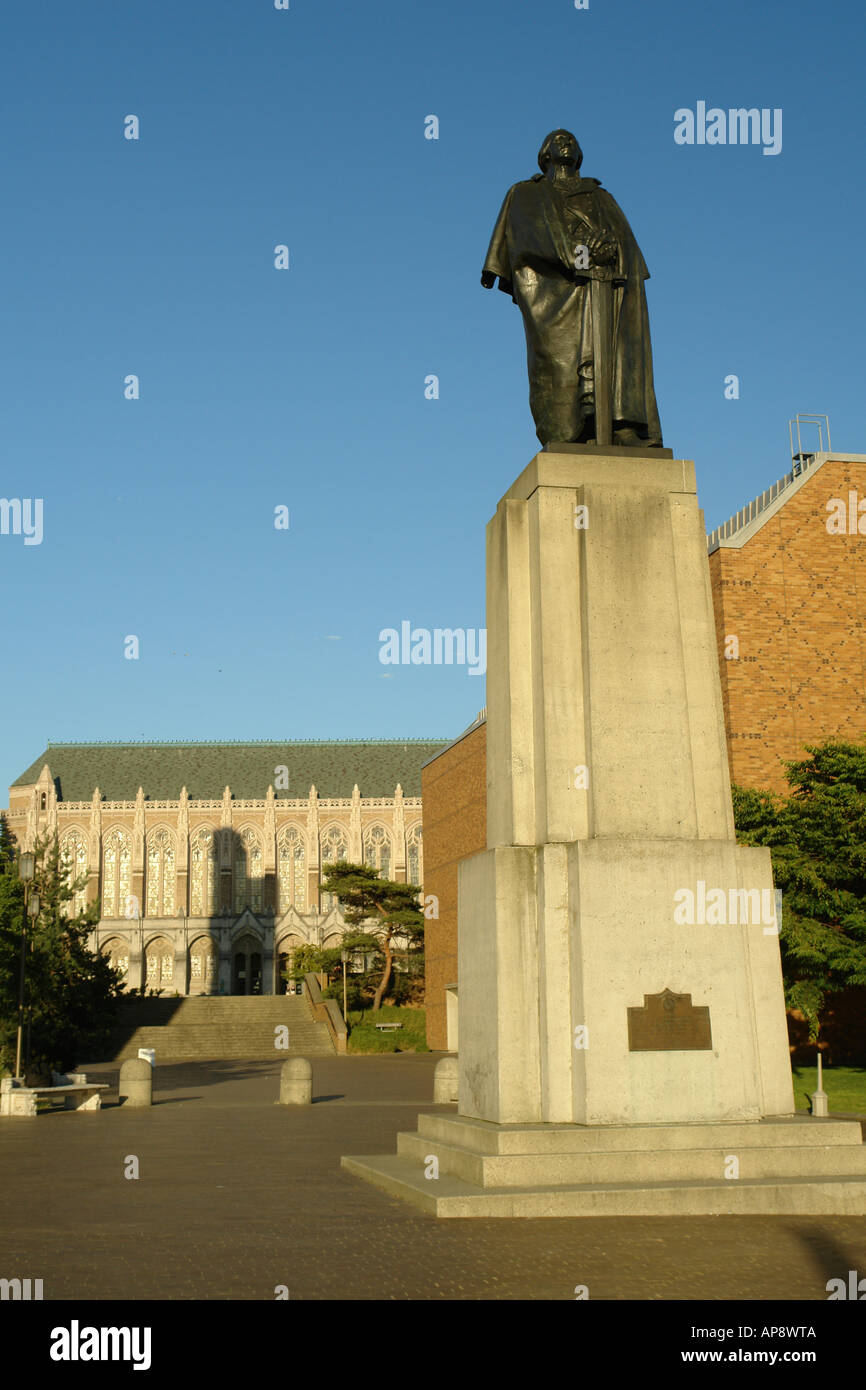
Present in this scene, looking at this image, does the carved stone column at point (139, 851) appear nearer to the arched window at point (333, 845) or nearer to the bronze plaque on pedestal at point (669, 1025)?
the arched window at point (333, 845)

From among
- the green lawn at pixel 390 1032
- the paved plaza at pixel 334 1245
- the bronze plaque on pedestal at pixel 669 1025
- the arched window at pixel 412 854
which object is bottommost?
the green lawn at pixel 390 1032

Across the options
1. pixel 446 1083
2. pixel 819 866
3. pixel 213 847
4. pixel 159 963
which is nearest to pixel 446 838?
pixel 819 866

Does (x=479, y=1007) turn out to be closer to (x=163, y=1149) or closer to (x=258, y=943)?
(x=163, y=1149)

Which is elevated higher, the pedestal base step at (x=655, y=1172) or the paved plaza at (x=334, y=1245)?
the pedestal base step at (x=655, y=1172)

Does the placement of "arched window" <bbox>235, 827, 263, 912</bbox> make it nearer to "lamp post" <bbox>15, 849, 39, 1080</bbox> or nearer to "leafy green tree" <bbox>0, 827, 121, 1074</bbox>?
"leafy green tree" <bbox>0, 827, 121, 1074</bbox>

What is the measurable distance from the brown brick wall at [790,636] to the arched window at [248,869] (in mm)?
81988

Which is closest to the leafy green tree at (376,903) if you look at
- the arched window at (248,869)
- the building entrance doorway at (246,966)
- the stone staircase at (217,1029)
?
the stone staircase at (217,1029)

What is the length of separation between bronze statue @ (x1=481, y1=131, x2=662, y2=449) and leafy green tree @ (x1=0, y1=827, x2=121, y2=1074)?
20.7 m

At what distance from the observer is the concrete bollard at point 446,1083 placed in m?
22.6

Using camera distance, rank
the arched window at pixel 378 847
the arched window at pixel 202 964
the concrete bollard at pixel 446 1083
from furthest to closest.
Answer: the arched window at pixel 378 847 → the arched window at pixel 202 964 → the concrete bollard at pixel 446 1083

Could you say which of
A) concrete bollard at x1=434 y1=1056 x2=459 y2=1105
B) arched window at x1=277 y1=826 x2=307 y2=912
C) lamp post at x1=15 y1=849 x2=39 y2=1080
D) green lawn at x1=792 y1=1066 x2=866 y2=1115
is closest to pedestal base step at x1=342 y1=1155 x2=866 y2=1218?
green lawn at x1=792 y1=1066 x2=866 y2=1115

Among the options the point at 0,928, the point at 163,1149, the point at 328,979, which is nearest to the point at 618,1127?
the point at 163,1149

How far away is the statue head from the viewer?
11555 millimetres

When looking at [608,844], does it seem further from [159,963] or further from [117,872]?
[117,872]
